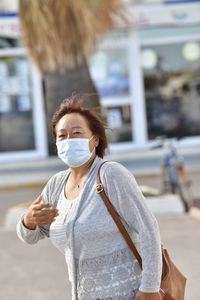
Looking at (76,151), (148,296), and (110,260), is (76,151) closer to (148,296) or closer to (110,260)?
(110,260)

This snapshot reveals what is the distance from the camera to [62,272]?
597cm

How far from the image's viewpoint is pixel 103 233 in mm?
2590

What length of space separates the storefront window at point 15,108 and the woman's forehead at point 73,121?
47.1ft

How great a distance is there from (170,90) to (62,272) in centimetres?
1198

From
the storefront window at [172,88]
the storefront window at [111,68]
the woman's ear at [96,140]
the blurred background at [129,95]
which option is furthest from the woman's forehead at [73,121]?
the storefront window at [172,88]

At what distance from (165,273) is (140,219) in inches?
12.8

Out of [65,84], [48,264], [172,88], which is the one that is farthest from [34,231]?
[172,88]

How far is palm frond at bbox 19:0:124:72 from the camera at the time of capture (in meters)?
8.74

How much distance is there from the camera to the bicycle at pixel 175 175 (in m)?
8.97

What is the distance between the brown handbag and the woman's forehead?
0.96 ft

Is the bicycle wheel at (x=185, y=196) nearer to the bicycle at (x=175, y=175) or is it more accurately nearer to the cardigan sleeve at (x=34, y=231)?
the bicycle at (x=175, y=175)

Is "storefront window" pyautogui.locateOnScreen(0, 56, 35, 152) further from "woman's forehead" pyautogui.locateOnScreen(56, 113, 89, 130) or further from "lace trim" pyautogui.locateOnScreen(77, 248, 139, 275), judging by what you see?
"lace trim" pyautogui.locateOnScreen(77, 248, 139, 275)

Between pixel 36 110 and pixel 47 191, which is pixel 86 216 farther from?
pixel 36 110

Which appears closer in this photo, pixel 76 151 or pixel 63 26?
pixel 76 151
